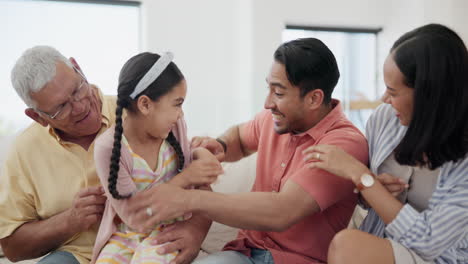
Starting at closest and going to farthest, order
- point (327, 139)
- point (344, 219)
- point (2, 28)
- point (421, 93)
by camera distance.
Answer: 1. point (421, 93)
2. point (327, 139)
3. point (344, 219)
4. point (2, 28)

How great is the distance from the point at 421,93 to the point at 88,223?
1.22m

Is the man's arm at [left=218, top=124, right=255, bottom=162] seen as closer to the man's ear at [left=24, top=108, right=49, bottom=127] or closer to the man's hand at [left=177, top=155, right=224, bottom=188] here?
the man's hand at [left=177, top=155, right=224, bottom=188]

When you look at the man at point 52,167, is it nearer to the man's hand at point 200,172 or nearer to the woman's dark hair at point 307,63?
the man's hand at point 200,172

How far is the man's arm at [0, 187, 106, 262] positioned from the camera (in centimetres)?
160

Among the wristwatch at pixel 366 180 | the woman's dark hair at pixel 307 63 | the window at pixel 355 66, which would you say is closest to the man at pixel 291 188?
the woman's dark hair at pixel 307 63

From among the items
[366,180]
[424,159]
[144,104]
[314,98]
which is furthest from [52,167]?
[424,159]

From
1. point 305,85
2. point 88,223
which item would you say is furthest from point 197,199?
point 305,85

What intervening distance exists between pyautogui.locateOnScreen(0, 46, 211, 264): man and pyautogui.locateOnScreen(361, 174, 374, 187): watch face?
23.5 inches

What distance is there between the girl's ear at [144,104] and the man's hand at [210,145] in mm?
315

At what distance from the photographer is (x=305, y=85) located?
5.35 ft

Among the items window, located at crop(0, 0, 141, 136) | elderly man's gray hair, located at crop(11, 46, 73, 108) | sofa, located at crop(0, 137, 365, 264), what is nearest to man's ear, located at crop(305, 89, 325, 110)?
sofa, located at crop(0, 137, 365, 264)

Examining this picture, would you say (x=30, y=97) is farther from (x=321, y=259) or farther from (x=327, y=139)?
(x=321, y=259)

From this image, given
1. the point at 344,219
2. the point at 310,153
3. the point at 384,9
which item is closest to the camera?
the point at 310,153

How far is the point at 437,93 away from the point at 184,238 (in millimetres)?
935
